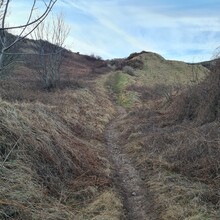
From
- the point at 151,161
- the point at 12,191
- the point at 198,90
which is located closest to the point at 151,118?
the point at 198,90

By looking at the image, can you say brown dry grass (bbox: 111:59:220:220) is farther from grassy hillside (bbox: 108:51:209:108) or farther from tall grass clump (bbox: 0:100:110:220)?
grassy hillside (bbox: 108:51:209:108)

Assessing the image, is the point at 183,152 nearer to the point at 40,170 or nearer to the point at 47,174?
the point at 47,174

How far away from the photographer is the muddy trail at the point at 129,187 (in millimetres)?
6363

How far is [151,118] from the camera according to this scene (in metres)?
13.3

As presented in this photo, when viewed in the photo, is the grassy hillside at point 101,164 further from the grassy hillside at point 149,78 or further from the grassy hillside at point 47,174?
the grassy hillside at point 149,78

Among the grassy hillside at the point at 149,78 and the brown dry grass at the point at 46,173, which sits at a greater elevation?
the grassy hillside at the point at 149,78

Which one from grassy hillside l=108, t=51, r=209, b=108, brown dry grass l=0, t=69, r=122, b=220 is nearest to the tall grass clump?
brown dry grass l=0, t=69, r=122, b=220

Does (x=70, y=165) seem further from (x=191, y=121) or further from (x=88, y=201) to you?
(x=191, y=121)

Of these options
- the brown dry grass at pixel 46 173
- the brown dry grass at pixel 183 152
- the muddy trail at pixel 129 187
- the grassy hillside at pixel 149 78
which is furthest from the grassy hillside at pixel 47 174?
the grassy hillside at pixel 149 78

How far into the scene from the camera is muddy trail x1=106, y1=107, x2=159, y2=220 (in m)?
6.36

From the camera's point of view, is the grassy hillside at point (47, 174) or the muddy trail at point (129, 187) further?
the muddy trail at point (129, 187)

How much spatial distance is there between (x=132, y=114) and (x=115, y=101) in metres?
6.88

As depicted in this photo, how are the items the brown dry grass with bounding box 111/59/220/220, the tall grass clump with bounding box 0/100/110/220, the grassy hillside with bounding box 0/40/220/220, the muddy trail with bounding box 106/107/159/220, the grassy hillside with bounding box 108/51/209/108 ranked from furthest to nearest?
1. the grassy hillside with bounding box 108/51/209/108
2. the muddy trail with bounding box 106/107/159/220
3. the brown dry grass with bounding box 111/59/220/220
4. the grassy hillside with bounding box 0/40/220/220
5. the tall grass clump with bounding box 0/100/110/220

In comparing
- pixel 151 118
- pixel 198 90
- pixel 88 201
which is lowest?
pixel 88 201
